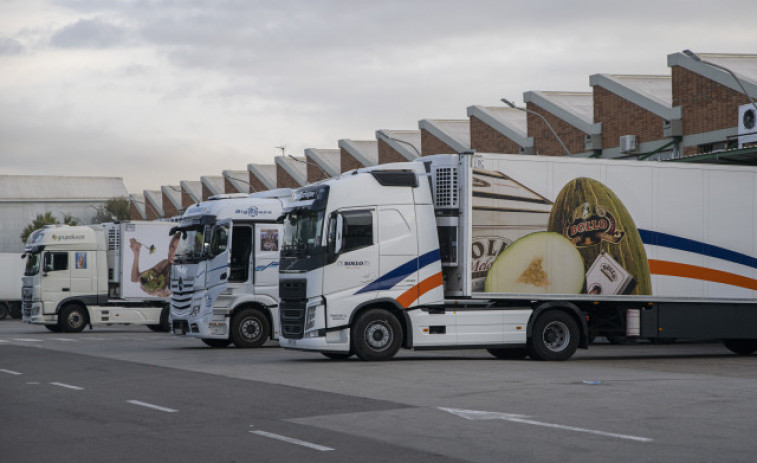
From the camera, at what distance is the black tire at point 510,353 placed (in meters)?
21.9

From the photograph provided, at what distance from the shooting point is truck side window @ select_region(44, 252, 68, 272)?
3603 cm

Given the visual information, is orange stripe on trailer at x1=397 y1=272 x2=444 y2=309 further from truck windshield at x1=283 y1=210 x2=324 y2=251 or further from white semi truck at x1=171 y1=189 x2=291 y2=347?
white semi truck at x1=171 y1=189 x2=291 y2=347

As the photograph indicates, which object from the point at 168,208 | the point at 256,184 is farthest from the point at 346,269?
the point at 168,208

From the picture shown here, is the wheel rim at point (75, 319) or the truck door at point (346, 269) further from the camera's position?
the wheel rim at point (75, 319)

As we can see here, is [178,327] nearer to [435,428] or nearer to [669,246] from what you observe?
[669,246]

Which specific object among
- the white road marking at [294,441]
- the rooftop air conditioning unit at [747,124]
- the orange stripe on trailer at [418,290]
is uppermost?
the rooftop air conditioning unit at [747,124]

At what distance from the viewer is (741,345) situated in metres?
23.8

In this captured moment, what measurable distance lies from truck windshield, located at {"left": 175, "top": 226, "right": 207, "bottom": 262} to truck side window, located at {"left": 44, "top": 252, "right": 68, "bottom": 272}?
10537 millimetres

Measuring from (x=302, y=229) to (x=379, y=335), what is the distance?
254 centimetres

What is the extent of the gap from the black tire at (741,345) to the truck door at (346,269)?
8.51 metres

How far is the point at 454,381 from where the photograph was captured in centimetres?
1592

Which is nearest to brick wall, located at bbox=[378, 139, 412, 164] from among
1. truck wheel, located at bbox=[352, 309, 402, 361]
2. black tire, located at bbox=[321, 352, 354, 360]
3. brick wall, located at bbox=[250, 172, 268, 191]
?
brick wall, located at bbox=[250, 172, 268, 191]

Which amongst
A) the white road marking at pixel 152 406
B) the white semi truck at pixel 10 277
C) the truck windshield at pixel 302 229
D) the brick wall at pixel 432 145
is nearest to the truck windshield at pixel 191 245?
the truck windshield at pixel 302 229

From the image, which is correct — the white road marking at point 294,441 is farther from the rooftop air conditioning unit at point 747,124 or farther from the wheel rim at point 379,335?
the rooftop air conditioning unit at point 747,124
